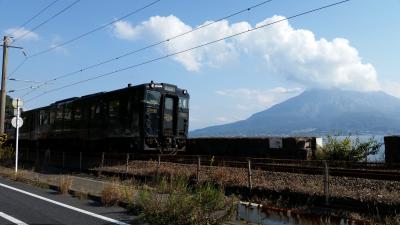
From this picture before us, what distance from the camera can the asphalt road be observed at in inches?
392

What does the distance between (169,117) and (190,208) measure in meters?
15.1

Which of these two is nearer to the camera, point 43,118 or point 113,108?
point 113,108

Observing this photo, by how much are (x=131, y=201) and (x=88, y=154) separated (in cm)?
1348

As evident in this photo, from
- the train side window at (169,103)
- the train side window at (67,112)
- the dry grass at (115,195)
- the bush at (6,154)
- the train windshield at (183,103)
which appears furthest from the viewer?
the bush at (6,154)

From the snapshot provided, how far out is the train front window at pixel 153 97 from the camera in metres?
22.9

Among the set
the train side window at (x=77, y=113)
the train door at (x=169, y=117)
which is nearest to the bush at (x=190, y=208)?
the train door at (x=169, y=117)

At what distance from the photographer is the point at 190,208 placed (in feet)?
30.7

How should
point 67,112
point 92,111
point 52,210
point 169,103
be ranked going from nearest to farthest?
1. point 52,210
2. point 169,103
3. point 92,111
4. point 67,112

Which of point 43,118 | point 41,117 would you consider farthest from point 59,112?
point 41,117

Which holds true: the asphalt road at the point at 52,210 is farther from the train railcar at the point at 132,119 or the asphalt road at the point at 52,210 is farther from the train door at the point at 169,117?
the train door at the point at 169,117

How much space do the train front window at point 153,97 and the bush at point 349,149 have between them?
24.8 feet

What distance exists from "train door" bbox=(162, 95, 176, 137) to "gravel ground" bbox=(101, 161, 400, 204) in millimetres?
5458

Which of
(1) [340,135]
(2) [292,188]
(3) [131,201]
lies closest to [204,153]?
(1) [340,135]

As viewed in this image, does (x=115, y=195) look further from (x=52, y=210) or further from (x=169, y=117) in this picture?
(x=169, y=117)
